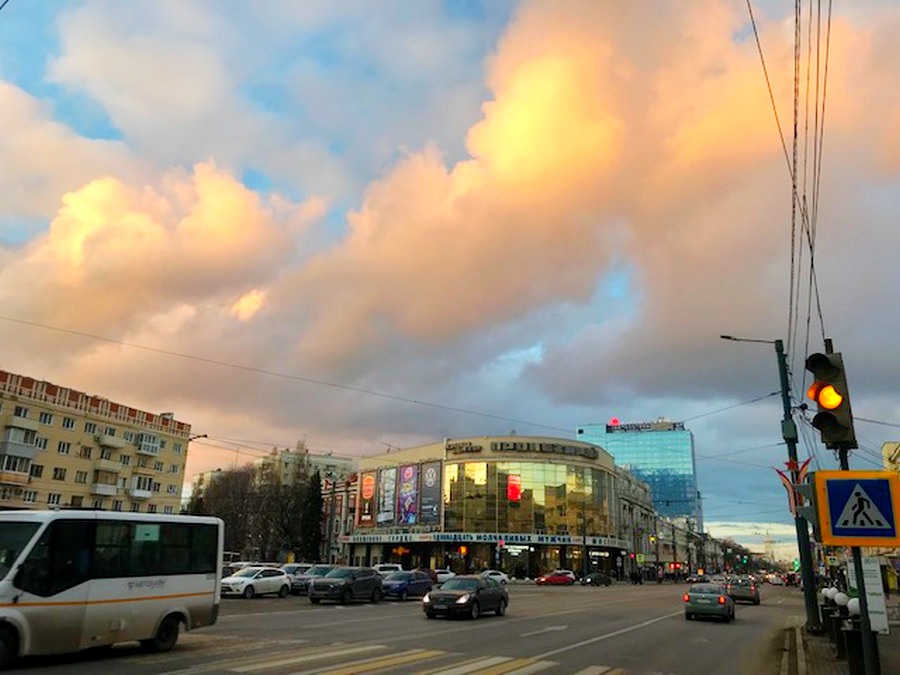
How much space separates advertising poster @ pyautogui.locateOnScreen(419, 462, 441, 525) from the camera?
92.9 meters

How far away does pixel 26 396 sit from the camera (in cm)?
7281

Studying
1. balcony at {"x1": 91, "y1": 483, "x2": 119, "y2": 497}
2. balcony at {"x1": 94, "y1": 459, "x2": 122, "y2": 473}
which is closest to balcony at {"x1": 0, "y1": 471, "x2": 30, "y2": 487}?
balcony at {"x1": 91, "y1": 483, "x2": 119, "y2": 497}

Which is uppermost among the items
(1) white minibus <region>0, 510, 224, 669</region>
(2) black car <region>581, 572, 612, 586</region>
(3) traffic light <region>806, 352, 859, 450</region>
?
(3) traffic light <region>806, 352, 859, 450</region>

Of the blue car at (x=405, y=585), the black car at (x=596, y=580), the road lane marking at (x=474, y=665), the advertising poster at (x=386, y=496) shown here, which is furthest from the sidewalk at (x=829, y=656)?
the advertising poster at (x=386, y=496)

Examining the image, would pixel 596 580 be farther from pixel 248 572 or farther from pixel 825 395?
pixel 825 395

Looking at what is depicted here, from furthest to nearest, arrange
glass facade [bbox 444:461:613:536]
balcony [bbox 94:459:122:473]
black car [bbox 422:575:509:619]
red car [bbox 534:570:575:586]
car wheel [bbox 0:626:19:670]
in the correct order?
glass facade [bbox 444:461:613:536], balcony [bbox 94:459:122:473], red car [bbox 534:570:575:586], black car [bbox 422:575:509:619], car wheel [bbox 0:626:19:670]

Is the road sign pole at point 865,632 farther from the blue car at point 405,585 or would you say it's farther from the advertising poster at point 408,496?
the advertising poster at point 408,496

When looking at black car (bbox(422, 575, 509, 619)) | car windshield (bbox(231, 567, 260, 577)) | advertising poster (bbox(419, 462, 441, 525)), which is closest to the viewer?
black car (bbox(422, 575, 509, 619))

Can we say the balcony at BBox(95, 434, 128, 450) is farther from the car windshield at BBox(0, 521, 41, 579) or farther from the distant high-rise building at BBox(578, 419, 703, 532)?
the distant high-rise building at BBox(578, 419, 703, 532)

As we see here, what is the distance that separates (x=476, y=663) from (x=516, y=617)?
1252 cm

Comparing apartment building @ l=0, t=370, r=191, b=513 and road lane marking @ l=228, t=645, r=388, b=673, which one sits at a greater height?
apartment building @ l=0, t=370, r=191, b=513

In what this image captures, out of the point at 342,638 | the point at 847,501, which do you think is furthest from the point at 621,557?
the point at 847,501

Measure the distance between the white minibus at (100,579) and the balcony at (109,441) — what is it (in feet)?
244

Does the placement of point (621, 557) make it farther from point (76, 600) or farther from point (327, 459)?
point (76, 600)
